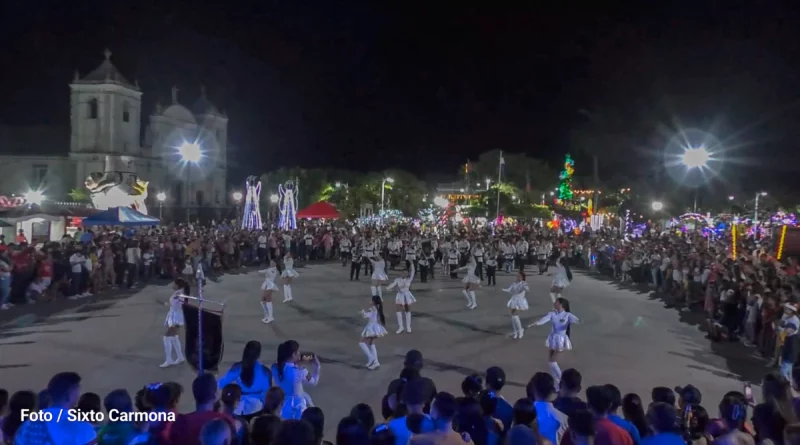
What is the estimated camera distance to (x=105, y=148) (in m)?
58.9

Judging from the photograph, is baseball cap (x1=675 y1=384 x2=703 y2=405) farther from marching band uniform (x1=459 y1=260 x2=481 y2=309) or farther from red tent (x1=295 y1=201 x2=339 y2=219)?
red tent (x1=295 y1=201 x2=339 y2=219)

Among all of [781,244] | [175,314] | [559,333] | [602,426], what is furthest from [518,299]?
[781,244]

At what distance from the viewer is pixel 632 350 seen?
13.4 metres

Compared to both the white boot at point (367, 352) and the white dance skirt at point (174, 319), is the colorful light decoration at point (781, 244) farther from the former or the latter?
the white dance skirt at point (174, 319)

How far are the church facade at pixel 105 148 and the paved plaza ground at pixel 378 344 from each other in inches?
1560

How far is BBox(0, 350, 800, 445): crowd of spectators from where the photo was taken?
4.44 metres

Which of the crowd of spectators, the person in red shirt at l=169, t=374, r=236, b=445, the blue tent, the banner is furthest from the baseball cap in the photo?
Answer: the blue tent

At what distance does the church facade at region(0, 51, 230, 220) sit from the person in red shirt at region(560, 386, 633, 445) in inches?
2087

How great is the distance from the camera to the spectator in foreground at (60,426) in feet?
15.0

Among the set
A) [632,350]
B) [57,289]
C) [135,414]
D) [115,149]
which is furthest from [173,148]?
[135,414]

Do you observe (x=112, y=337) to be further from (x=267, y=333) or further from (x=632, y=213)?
(x=632, y=213)

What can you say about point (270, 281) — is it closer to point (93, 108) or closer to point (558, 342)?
point (558, 342)

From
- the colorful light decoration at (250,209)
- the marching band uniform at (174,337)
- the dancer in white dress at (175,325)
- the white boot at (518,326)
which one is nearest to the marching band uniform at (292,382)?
the dancer in white dress at (175,325)

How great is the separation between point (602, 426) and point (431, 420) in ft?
4.19
